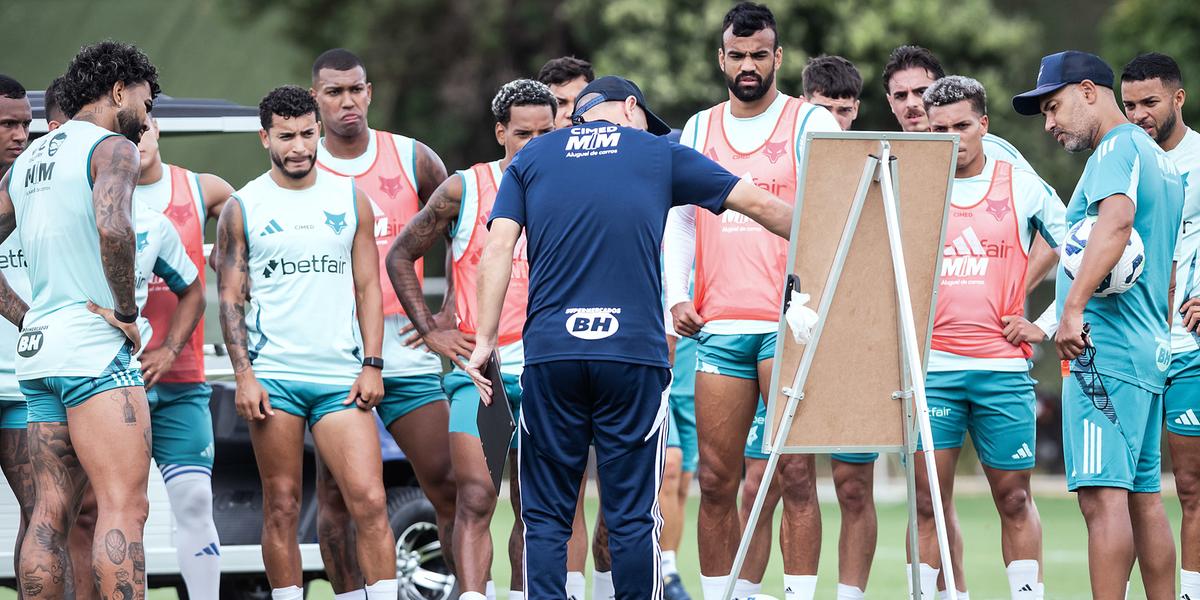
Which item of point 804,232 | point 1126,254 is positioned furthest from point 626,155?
point 1126,254

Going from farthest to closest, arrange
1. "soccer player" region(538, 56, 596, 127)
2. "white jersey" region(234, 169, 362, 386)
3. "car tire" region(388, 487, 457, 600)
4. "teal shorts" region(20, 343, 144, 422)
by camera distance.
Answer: "car tire" region(388, 487, 457, 600) → "soccer player" region(538, 56, 596, 127) → "white jersey" region(234, 169, 362, 386) → "teal shorts" region(20, 343, 144, 422)

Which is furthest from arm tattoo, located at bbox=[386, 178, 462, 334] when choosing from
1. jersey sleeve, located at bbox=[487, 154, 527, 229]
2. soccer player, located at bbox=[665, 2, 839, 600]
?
jersey sleeve, located at bbox=[487, 154, 527, 229]

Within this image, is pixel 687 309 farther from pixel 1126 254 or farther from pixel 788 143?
pixel 1126 254

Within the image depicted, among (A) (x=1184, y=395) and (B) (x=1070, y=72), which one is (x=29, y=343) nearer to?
(B) (x=1070, y=72)

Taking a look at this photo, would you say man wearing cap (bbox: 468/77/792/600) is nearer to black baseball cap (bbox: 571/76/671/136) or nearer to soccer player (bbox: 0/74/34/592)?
black baseball cap (bbox: 571/76/671/136)

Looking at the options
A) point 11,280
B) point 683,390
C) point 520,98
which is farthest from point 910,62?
point 11,280

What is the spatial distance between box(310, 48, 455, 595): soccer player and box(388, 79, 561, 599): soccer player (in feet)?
0.74

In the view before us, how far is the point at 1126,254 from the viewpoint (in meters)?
6.45

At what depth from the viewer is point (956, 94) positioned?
748 centimetres

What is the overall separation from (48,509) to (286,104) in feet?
6.78

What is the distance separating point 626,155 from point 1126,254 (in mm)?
2144

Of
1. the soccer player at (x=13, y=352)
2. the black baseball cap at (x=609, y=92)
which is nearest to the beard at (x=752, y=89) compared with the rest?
the black baseball cap at (x=609, y=92)

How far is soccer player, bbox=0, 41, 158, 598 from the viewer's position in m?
6.18

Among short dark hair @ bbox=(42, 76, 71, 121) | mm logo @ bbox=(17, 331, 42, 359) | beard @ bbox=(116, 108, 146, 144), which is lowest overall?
mm logo @ bbox=(17, 331, 42, 359)
